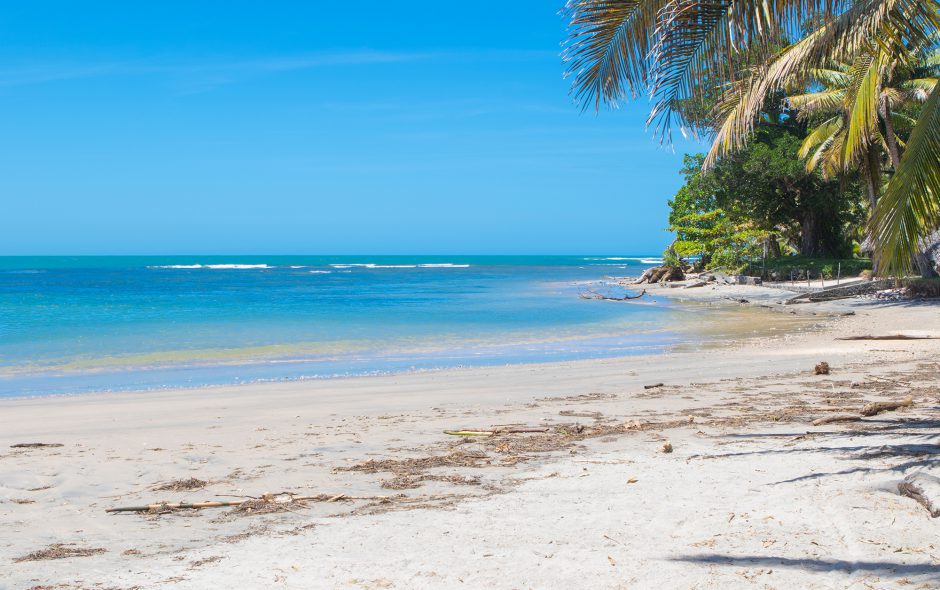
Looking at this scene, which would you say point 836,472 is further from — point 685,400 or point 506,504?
point 685,400

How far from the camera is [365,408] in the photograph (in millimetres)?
9555

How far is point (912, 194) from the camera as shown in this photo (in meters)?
5.47

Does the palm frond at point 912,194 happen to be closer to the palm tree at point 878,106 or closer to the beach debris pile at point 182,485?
the beach debris pile at point 182,485

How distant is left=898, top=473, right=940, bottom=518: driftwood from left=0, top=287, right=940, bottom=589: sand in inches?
2.3

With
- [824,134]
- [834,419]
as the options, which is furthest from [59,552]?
[824,134]

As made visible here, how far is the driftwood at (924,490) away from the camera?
4.10 metres

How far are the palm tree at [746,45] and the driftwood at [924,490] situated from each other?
1.73m

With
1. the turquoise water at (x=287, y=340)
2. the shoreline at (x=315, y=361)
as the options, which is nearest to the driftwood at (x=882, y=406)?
the shoreline at (x=315, y=361)

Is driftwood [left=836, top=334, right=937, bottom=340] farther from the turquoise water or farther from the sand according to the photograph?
the sand

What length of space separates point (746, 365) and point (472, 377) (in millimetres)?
4503

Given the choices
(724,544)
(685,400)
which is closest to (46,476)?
(724,544)

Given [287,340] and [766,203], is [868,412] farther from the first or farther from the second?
[766,203]

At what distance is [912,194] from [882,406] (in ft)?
9.10

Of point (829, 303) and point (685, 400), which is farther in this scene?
point (829, 303)
